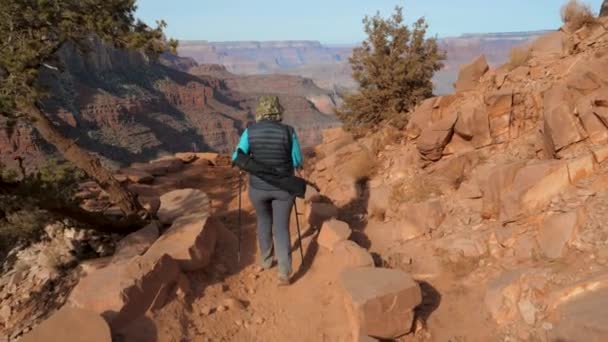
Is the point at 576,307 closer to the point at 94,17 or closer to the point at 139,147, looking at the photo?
the point at 94,17

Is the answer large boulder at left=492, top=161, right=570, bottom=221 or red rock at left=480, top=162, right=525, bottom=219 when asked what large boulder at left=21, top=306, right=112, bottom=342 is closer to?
large boulder at left=492, top=161, right=570, bottom=221

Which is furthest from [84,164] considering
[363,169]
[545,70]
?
[545,70]

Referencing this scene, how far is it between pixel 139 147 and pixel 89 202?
70.9 m

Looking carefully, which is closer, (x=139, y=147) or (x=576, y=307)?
(x=576, y=307)

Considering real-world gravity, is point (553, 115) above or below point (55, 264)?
above

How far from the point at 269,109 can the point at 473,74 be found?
5638mm

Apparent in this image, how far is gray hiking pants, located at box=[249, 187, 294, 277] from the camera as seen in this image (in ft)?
14.9

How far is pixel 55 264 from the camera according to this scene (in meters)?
6.16

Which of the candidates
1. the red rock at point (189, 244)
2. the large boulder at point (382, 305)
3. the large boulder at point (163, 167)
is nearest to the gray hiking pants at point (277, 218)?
the red rock at point (189, 244)

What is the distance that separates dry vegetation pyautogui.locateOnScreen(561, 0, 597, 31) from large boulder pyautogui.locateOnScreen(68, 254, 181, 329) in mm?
7825

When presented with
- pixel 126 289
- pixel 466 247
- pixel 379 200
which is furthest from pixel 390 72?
pixel 126 289

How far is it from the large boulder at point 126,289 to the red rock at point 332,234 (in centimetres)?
196

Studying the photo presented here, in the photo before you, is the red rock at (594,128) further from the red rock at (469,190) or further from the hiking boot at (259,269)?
the hiking boot at (259,269)

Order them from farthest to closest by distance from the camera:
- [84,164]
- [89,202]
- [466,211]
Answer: [89,202], [84,164], [466,211]
